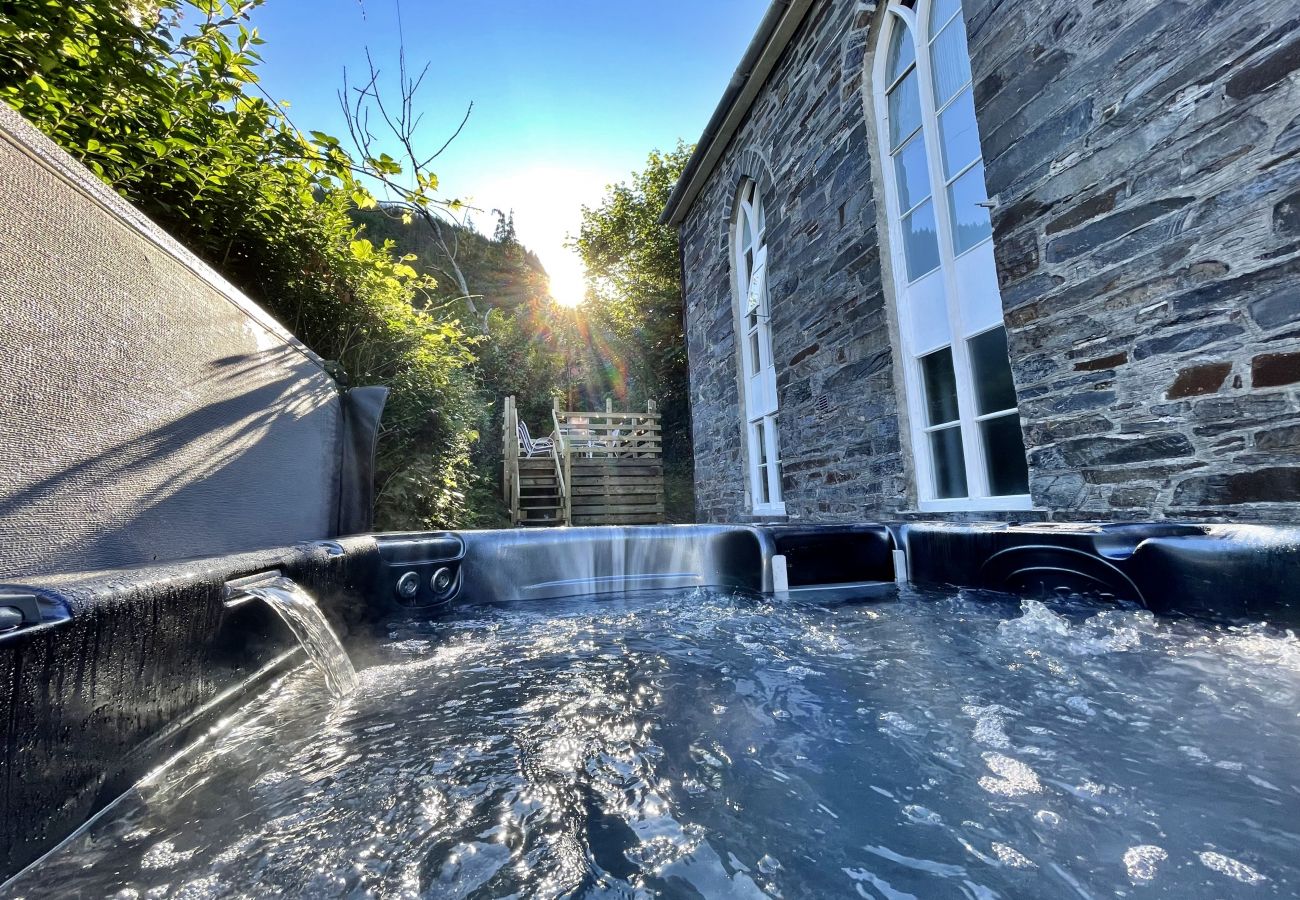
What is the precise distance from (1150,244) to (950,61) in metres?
1.74

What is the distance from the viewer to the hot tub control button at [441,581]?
206 cm

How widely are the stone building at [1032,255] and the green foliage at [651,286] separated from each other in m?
5.41

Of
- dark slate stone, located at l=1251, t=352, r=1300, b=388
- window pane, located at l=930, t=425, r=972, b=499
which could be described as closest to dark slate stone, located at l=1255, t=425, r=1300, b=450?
dark slate stone, located at l=1251, t=352, r=1300, b=388

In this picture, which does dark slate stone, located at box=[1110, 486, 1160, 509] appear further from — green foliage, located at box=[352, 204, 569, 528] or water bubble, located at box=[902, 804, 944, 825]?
green foliage, located at box=[352, 204, 569, 528]

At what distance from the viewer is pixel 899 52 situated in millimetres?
3391

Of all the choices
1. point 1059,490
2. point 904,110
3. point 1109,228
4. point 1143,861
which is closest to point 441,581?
point 1143,861

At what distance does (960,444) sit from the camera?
305 centimetres

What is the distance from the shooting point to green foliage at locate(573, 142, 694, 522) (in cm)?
1010

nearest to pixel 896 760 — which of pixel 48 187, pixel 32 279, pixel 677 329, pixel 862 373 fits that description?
pixel 32 279

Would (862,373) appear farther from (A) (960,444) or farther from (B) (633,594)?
(B) (633,594)

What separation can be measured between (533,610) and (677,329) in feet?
29.0

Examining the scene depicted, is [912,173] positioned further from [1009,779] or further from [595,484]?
[595,484]

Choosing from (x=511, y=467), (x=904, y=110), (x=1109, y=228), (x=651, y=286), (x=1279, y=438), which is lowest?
(x=1279, y=438)

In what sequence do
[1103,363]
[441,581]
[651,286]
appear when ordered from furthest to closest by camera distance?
[651,286]
[1103,363]
[441,581]
